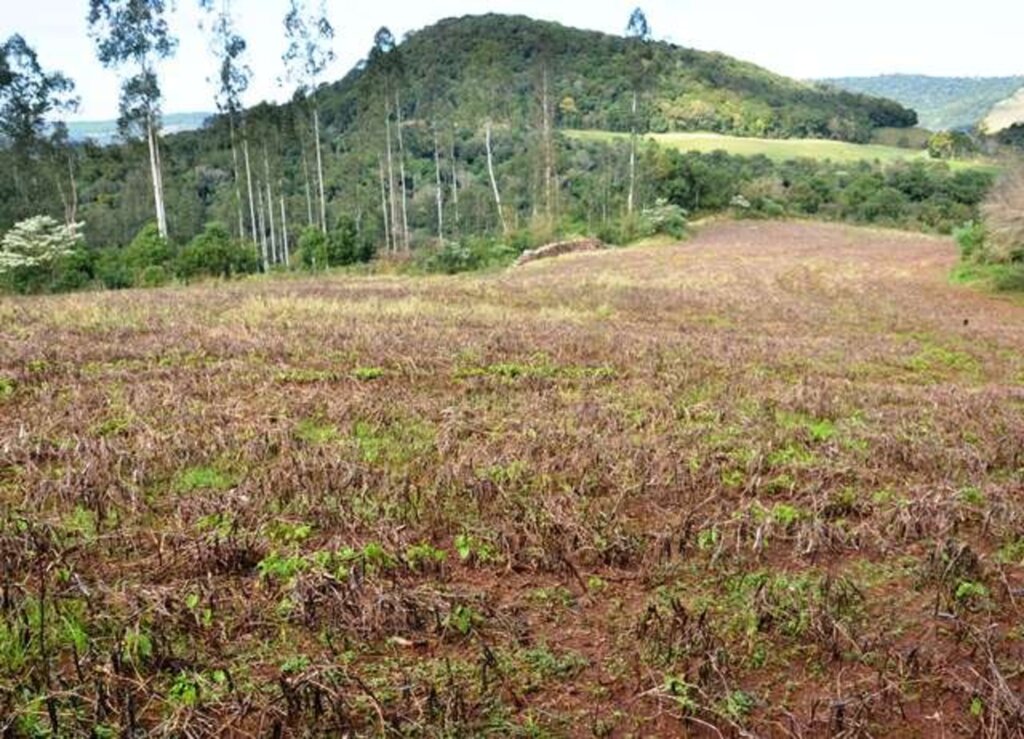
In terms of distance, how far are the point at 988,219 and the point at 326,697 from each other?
22.8 meters

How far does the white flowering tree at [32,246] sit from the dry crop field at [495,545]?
1708cm

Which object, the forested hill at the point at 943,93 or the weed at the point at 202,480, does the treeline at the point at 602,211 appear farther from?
the forested hill at the point at 943,93

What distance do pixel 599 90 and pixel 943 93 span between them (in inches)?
4630

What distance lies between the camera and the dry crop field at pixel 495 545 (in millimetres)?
3059

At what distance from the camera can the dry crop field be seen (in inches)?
120

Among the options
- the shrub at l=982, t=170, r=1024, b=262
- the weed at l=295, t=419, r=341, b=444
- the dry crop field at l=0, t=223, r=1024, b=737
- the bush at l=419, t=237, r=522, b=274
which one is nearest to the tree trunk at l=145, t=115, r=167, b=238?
the bush at l=419, t=237, r=522, b=274

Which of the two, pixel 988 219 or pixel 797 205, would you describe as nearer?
pixel 988 219

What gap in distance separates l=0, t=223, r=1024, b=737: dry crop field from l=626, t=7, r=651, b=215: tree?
30.3m

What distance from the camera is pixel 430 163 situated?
59.4 metres

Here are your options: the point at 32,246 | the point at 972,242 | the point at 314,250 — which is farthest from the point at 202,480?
the point at 314,250

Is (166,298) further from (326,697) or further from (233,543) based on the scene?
(326,697)

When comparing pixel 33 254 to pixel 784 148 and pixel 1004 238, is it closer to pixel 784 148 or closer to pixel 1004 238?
pixel 1004 238

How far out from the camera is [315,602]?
3.68m

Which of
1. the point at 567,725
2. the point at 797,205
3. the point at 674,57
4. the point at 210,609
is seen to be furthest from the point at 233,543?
the point at 674,57
